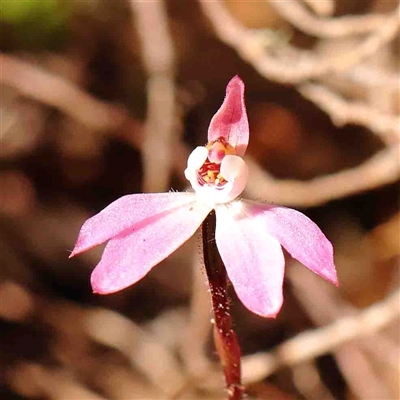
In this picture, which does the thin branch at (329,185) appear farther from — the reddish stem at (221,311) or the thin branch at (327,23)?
the reddish stem at (221,311)

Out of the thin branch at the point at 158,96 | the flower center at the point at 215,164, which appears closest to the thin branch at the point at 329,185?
the thin branch at the point at 158,96

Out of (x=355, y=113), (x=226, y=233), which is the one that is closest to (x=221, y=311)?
(x=226, y=233)

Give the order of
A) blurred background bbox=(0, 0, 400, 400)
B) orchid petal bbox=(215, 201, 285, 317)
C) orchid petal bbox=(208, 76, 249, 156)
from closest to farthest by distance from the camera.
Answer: orchid petal bbox=(215, 201, 285, 317) → orchid petal bbox=(208, 76, 249, 156) → blurred background bbox=(0, 0, 400, 400)

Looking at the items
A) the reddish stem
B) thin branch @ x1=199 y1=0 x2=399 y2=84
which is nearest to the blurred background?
thin branch @ x1=199 y1=0 x2=399 y2=84

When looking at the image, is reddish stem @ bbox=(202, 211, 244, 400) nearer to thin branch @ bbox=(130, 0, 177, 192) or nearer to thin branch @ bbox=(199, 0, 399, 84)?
thin branch @ bbox=(199, 0, 399, 84)

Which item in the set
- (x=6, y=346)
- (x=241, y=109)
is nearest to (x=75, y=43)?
(x=6, y=346)

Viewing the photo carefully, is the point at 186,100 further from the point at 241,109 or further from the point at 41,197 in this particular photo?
the point at 241,109
